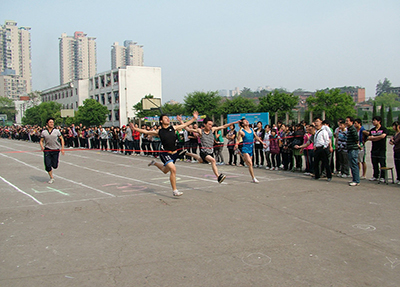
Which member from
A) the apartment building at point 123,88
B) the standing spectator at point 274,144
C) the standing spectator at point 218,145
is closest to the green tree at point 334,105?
the standing spectator at point 218,145

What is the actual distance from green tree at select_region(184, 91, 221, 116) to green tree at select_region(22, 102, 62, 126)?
3724cm

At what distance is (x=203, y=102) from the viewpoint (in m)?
61.4

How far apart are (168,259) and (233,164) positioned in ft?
38.4

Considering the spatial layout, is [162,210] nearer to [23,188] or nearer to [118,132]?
[23,188]

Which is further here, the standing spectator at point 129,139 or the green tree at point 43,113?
the green tree at point 43,113

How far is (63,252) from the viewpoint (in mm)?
4953

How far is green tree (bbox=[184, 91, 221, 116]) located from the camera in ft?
200

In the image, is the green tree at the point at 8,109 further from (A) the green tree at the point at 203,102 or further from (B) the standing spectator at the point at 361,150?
(B) the standing spectator at the point at 361,150

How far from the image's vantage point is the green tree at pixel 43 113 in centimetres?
8576

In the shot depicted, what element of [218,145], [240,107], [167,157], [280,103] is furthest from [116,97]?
[167,157]

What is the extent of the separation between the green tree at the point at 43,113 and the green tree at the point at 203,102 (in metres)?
37.2

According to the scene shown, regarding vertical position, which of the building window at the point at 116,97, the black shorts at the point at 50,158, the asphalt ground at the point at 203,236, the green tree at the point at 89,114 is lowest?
the asphalt ground at the point at 203,236

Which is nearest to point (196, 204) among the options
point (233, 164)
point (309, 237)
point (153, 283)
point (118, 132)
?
point (309, 237)

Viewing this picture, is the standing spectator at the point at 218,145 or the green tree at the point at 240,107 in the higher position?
the green tree at the point at 240,107
